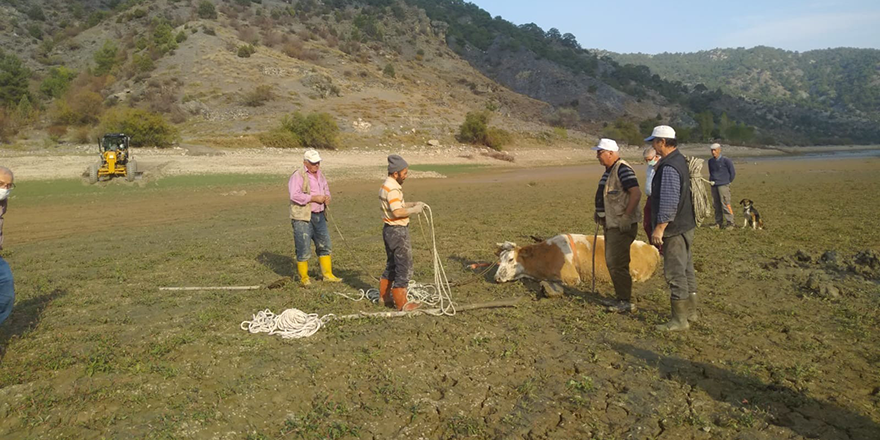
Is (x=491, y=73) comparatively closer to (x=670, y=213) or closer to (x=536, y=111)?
(x=536, y=111)

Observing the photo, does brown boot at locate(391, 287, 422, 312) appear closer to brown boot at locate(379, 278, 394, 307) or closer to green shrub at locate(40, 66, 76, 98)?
brown boot at locate(379, 278, 394, 307)

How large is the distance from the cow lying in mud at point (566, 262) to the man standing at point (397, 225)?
1926mm

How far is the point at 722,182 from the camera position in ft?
37.6

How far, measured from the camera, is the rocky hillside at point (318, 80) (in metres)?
42.7

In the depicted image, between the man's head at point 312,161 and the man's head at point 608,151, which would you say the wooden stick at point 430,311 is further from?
the man's head at point 312,161

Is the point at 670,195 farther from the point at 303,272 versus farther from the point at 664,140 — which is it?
the point at 303,272

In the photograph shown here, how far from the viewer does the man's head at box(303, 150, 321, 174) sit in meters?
7.64

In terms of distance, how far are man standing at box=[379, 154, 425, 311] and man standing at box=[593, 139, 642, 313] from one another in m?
2.29

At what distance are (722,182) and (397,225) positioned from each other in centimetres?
844

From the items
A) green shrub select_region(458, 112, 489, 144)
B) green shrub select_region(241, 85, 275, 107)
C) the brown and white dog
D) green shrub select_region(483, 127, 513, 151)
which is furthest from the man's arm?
green shrub select_region(241, 85, 275, 107)

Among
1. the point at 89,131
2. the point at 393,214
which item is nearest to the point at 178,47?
the point at 89,131

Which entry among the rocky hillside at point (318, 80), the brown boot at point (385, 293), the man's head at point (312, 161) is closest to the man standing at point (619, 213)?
the brown boot at point (385, 293)

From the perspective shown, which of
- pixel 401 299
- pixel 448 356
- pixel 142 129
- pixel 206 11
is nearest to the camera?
pixel 448 356

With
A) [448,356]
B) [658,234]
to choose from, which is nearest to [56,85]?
[448,356]
